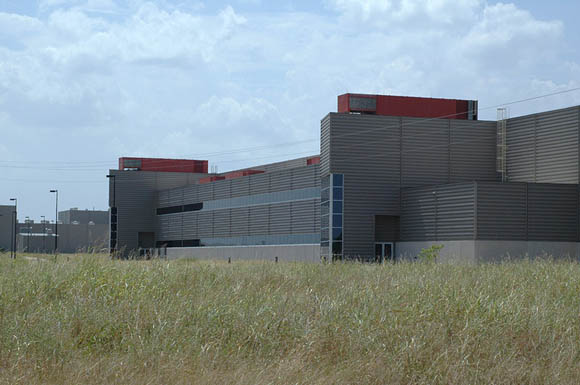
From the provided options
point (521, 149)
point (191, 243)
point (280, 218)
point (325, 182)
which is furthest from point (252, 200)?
point (521, 149)

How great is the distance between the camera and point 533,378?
30.0 ft

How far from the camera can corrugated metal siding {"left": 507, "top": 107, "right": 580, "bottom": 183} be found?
5353 centimetres

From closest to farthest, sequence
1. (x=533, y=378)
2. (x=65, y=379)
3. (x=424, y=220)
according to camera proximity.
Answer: (x=65, y=379), (x=533, y=378), (x=424, y=220)

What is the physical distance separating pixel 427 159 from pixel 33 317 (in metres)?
52.3

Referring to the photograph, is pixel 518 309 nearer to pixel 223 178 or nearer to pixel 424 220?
pixel 424 220

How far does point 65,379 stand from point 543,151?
174ft

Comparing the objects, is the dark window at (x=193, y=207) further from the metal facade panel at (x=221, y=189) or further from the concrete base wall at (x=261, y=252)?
the concrete base wall at (x=261, y=252)

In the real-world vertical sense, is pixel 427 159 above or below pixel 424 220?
above

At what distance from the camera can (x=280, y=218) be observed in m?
73.4

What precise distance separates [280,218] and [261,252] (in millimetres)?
4335

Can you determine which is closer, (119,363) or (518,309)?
(119,363)

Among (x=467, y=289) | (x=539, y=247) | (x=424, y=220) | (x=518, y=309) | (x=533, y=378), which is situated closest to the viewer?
(x=533, y=378)

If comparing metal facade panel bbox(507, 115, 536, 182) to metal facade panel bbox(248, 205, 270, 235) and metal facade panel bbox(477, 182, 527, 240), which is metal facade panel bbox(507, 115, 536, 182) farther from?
metal facade panel bbox(248, 205, 270, 235)

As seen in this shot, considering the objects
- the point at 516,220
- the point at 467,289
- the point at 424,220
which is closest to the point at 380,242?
the point at 424,220
